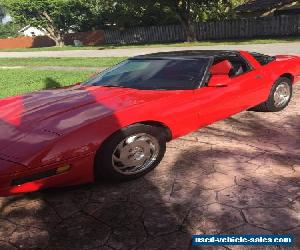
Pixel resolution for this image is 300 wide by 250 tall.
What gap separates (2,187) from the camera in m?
3.08

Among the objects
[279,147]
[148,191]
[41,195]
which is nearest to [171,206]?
[148,191]

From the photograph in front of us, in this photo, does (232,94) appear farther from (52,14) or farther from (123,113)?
(52,14)

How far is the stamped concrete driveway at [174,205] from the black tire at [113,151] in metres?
0.12

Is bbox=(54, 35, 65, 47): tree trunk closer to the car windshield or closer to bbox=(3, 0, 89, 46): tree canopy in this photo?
bbox=(3, 0, 89, 46): tree canopy

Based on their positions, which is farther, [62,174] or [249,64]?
[249,64]

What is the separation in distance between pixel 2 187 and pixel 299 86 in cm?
668

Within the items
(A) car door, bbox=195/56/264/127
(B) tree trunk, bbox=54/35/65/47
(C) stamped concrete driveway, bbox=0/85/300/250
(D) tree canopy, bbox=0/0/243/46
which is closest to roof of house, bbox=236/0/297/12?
(D) tree canopy, bbox=0/0/243/46

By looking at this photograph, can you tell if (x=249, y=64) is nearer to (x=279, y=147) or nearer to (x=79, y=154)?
(x=279, y=147)

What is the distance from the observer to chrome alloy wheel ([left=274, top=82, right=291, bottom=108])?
5881 millimetres

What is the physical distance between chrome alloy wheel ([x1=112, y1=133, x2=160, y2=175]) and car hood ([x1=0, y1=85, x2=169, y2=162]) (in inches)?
15.0

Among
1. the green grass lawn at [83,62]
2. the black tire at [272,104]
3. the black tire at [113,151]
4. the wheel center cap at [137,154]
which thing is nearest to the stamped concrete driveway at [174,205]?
the black tire at [113,151]

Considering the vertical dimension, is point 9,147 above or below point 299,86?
above

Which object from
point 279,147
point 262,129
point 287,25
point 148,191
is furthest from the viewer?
point 287,25

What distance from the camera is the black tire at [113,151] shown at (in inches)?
139
